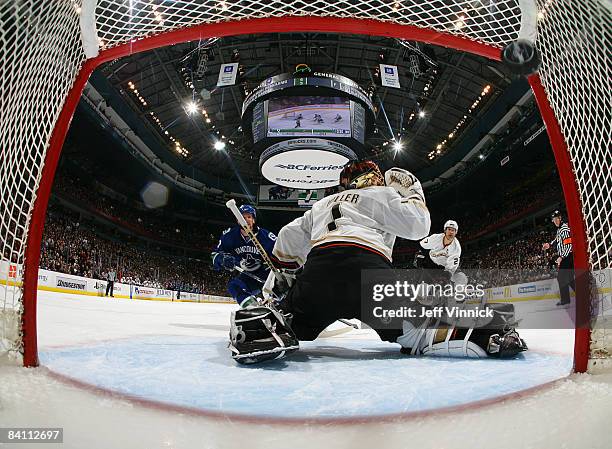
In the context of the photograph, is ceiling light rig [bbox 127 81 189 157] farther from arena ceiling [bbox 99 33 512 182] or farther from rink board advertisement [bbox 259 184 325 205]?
rink board advertisement [bbox 259 184 325 205]

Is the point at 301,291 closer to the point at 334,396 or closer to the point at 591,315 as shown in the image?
the point at 334,396

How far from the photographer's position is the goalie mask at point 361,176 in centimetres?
207

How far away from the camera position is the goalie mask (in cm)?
207

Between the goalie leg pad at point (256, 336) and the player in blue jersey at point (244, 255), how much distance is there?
2.15 m

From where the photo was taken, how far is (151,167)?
18.7 m

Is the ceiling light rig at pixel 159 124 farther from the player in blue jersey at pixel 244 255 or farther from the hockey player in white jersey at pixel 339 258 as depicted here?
the hockey player in white jersey at pixel 339 258

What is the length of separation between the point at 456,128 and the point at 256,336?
17.3m

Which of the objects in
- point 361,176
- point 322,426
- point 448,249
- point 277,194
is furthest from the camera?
point 277,194

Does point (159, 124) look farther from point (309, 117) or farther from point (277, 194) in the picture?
point (309, 117)

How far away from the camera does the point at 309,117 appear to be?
9766 millimetres

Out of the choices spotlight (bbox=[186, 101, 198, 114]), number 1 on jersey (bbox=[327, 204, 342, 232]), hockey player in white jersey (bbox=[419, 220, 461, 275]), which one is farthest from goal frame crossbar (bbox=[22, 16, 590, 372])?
spotlight (bbox=[186, 101, 198, 114])

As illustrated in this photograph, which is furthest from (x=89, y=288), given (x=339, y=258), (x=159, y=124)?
(x=339, y=258)

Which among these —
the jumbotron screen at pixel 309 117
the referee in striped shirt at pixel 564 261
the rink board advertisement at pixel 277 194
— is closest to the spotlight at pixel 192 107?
the rink board advertisement at pixel 277 194

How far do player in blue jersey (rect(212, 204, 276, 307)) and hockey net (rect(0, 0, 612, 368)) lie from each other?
2202 millimetres
